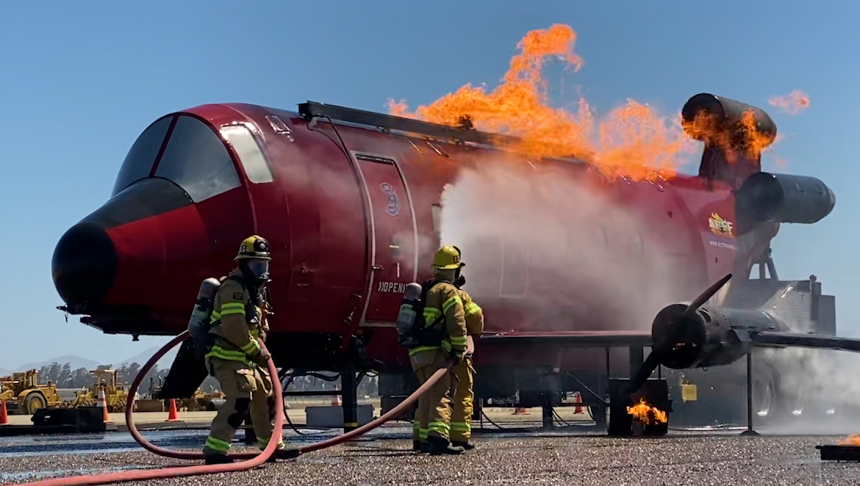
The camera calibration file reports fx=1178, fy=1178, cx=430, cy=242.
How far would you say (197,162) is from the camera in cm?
1296

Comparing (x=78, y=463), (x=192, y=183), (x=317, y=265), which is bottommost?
(x=78, y=463)

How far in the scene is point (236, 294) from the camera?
9.91 m

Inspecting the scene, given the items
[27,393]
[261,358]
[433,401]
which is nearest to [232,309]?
[261,358]

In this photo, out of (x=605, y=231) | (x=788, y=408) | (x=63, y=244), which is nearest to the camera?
(x=63, y=244)

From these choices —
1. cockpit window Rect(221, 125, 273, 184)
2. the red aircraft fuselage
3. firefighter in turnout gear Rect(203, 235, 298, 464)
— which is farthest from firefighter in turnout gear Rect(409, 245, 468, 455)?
cockpit window Rect(221, 125, 273, 184)

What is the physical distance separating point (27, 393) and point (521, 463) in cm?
2879

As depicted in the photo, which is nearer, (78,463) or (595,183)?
(78,463)

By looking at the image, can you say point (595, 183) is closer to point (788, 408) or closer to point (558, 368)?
point (558, 368)

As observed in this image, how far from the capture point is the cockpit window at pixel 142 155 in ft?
43.9

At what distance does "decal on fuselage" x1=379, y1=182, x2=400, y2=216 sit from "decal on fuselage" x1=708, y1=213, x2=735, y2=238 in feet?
22.7

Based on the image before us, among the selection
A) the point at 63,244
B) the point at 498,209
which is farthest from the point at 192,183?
the point at 498,209

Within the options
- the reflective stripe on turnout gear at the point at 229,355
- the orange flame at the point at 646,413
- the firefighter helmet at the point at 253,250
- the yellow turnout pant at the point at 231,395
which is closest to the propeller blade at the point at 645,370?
the orange flame at the point at 646,413

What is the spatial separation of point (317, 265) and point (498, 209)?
3122 millimetres

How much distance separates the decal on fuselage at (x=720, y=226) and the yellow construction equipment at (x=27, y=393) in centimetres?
2240
